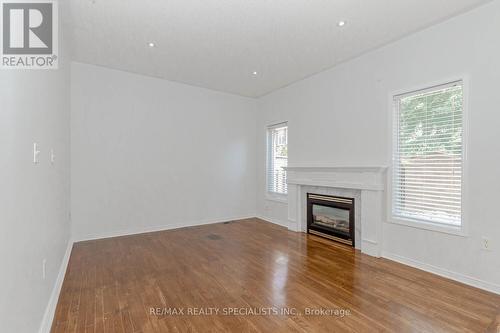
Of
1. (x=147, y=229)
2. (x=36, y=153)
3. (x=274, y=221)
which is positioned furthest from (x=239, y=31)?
(x=274, y=221)

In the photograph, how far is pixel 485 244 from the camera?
9.12 feet

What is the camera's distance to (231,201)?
6.18 m

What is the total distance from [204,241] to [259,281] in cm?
175

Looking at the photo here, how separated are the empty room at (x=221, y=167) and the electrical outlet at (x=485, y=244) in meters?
0.01

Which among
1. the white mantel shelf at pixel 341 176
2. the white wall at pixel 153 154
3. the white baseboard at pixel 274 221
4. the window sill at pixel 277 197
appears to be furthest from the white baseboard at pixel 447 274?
the white wall at pixel 153 154

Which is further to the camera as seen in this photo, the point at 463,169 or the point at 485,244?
the point at 463,169

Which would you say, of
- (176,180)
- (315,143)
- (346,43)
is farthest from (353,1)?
(176,180)

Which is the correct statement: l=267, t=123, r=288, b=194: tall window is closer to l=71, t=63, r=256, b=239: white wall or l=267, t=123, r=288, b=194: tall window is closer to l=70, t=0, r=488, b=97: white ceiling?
l=71, t=63, r=256, b=239: white wall

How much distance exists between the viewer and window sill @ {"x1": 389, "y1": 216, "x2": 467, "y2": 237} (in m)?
2.98

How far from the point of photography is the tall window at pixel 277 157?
5.91 meters

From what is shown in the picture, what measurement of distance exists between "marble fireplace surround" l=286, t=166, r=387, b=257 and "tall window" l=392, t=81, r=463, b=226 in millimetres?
234

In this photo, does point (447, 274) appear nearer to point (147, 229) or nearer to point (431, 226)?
point (431, 226)

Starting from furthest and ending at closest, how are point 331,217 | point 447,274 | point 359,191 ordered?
point 331,217, point 359,191, point 447,274

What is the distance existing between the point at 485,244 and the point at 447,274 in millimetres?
555
